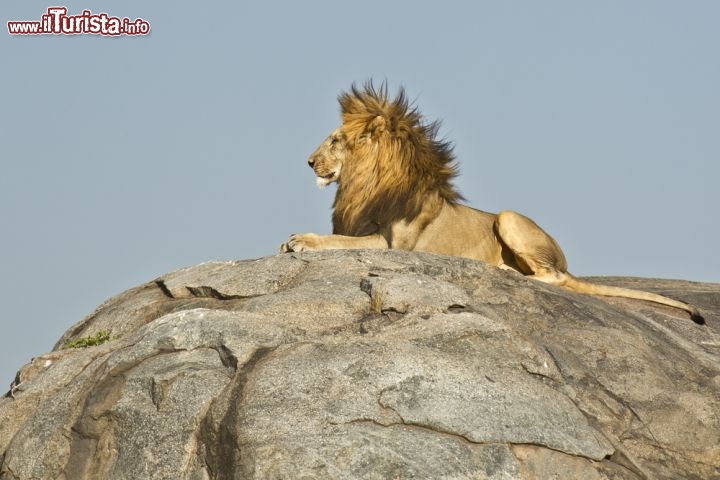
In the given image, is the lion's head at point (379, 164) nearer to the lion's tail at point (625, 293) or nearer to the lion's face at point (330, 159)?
the lion's face at point (330, 159)

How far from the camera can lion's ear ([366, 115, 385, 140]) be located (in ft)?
37.1

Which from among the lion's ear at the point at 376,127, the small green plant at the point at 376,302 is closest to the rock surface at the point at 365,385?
the small green plant at the point at 376,302

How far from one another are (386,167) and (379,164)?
0.25ft

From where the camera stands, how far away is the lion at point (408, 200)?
36.3ft

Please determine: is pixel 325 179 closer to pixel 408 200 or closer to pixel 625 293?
pixel 408 200

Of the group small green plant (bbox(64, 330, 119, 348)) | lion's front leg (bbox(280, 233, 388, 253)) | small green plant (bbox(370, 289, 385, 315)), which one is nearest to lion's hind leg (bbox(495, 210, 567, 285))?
lion's front leg (bbox(280, 233, 388, 253))

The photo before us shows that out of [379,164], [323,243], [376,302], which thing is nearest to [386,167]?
[379,164]

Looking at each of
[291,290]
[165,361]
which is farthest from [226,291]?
[165,361]

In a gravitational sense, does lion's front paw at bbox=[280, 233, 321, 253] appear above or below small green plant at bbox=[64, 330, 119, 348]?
above

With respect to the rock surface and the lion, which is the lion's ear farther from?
the rock surface

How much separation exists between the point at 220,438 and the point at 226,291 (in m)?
1.87

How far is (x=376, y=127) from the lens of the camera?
37.1 ft

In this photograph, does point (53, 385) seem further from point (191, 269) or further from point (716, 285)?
point (716, 285)

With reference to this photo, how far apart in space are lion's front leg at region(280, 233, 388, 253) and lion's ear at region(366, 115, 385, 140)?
102 cm
